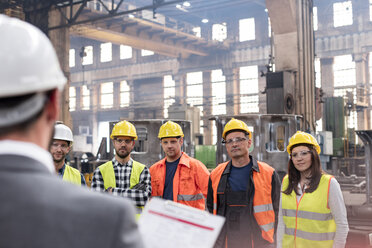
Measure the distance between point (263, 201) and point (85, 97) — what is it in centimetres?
3363

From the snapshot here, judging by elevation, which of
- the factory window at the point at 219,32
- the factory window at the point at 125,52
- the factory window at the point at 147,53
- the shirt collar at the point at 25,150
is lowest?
the shirt collar at the point at 25,150

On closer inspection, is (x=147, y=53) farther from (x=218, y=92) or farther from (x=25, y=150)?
(x=25, y=150)

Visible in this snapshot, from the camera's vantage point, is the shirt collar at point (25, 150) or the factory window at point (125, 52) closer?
the shirt collar at point (25, 150)

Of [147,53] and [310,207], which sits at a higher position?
[147,53]

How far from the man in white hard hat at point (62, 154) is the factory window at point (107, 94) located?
102 feet

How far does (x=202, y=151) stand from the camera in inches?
768

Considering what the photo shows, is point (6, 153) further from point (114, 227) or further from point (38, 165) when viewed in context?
point (114, 227)

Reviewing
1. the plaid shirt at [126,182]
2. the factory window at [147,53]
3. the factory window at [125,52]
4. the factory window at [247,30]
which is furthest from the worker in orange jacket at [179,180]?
the factory window at [125,52]

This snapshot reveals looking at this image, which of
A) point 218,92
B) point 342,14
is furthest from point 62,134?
point 218,92

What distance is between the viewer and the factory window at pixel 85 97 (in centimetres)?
3628

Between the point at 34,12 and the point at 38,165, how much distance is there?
1721cm

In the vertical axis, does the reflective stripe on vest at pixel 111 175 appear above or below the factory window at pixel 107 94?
below

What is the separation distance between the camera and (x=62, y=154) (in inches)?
177

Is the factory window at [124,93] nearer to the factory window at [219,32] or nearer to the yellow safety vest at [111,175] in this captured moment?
the factory window at [219,32]
